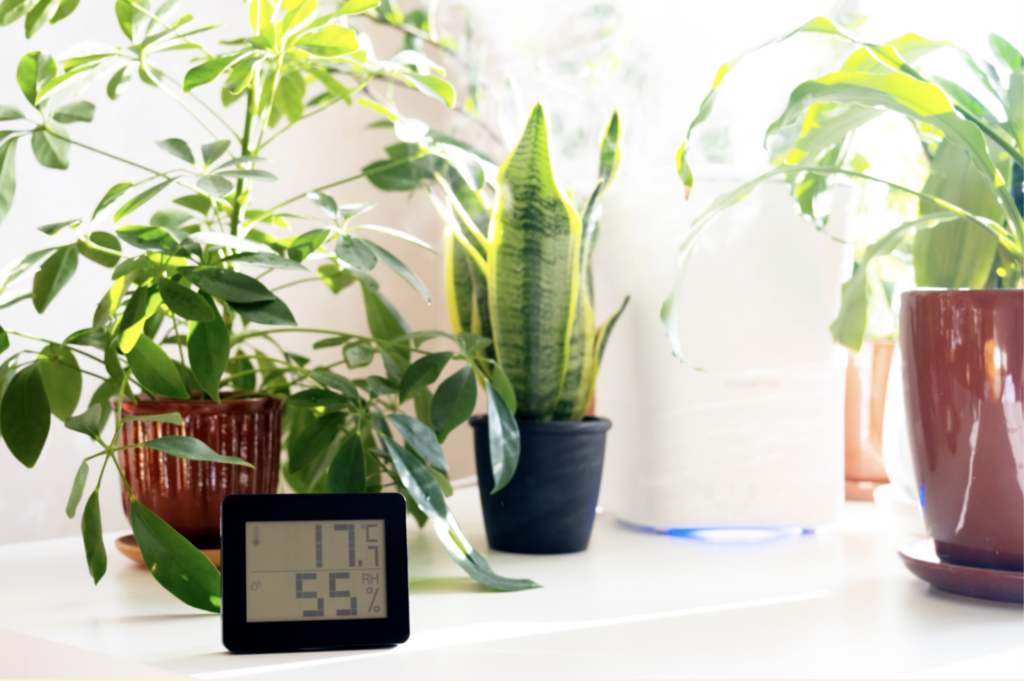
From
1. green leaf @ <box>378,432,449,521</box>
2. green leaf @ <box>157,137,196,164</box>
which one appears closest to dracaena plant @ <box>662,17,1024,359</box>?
green leaf @ <box>378,432,449,521</box>

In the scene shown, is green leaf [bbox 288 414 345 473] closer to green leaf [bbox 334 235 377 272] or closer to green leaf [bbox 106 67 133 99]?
green leaf [bbox 334 235 377 272]

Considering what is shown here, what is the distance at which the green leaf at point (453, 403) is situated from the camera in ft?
1.96

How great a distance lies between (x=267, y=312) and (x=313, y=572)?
16 cm

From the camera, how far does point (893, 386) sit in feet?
2.55

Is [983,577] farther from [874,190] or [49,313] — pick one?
[49,313]

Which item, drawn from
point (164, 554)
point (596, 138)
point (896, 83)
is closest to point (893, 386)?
point (896, 83)

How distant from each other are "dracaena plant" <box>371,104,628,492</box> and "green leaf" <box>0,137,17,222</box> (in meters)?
0.29

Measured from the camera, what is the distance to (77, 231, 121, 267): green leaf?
0.55m

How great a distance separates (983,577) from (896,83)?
0.32m

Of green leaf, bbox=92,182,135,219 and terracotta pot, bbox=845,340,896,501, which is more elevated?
green leaf, bbox=92,182,135,219

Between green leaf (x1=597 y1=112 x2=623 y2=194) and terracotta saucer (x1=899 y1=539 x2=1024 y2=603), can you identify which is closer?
terracotta saucer (x1=899 y1=539 x2=1024 y2=603)

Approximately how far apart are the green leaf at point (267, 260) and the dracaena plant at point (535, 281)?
0.58 ft

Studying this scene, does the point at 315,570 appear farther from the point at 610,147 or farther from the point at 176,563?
the point at 610,147

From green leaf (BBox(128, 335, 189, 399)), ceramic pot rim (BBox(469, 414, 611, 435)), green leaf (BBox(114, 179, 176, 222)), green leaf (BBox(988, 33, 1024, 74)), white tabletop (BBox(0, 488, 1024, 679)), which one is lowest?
white tabletop (BBox(0, 488, 1024, 679))
